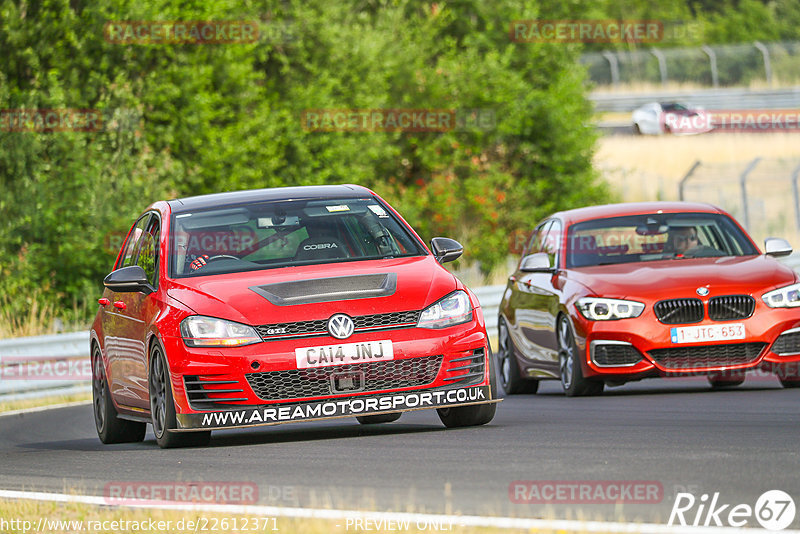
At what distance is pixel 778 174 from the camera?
4438cm

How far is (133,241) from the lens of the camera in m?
12.0

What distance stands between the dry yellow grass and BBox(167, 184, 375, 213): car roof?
23.6m

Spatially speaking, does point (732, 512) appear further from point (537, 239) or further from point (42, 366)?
point (42, 366)

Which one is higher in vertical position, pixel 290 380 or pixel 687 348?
pixel 290 380

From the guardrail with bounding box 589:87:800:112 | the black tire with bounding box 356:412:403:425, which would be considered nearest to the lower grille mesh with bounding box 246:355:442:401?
the black tire with bounding box 356:412:403:425

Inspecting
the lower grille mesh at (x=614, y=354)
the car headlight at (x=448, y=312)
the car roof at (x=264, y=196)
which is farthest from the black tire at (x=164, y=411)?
the lower grille mesh at (x=614, y=354)

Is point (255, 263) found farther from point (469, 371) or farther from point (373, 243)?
point (469, 371)

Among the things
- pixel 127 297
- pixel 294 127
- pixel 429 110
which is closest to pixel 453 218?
pixel 429 110

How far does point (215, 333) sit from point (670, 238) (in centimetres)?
550

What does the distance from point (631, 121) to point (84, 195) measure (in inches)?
1336

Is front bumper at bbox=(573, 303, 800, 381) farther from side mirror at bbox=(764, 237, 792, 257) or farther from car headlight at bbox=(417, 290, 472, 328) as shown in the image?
car headlight at bbox=(417, 290, 472, 328)

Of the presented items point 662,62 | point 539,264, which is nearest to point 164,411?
point 539,264

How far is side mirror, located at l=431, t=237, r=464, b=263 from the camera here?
1063 centimetres

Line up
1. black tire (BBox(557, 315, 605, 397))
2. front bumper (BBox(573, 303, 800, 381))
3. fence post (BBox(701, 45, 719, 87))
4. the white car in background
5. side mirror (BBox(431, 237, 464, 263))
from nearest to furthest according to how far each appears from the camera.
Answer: side mirror (BBox(431, 237, 464, 263)) → front bumper (BBox(573, 303, 800, 381)) → black tire (BBox(557, 315, 605, 397)) → the white car in background → fence post (BBox(701, 45, 719, 87))
